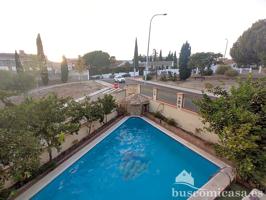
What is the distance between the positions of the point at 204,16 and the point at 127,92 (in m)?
10.2

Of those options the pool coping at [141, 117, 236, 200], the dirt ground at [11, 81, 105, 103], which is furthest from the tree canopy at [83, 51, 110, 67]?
the pool coping at [141, 117, 236, 200]

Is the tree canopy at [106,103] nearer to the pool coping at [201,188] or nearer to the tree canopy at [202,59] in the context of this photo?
the pool coping at [201,188]

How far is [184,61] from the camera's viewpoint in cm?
3139

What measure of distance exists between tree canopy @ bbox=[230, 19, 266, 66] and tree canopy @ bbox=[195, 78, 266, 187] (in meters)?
24.0

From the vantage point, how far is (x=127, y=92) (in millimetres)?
18078

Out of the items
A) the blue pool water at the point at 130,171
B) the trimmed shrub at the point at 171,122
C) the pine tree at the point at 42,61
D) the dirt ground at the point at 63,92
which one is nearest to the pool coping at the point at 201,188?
the blue pool water at the point at 130,171

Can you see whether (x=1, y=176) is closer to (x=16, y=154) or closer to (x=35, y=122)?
(x=16, y=154)

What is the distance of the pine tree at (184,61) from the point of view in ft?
103

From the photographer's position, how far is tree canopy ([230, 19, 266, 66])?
27859 mm

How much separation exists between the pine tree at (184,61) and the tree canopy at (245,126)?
25.5 meters

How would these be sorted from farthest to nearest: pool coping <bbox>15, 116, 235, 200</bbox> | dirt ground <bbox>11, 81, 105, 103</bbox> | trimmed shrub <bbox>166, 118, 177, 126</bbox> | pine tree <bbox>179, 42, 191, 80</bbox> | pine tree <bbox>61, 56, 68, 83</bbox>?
pine tree <bbox>61, 56, 68, 83</bbox> → pine tree <bbox>179, 42, 191, 80</bbox> → dirt ground <bbox>11, 81, 105, 103</bbox> → trimmed shrub <bbox>166, 118, 177, 126</bbox> → pool coping <bbox>15, 116, 235, 200</bbox>

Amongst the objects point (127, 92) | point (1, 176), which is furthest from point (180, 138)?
point (1, 176)

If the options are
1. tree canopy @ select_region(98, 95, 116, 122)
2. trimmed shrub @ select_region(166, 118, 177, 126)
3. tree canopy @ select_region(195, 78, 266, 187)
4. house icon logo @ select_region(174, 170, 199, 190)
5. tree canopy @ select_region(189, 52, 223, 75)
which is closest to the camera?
tree canopy @ select_region(195, 78, 266, 187)

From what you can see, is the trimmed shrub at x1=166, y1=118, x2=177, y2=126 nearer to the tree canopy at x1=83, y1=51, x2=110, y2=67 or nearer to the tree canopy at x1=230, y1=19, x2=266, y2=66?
the tree canopy at x1=230, y1=19, x2=266, y2=66
